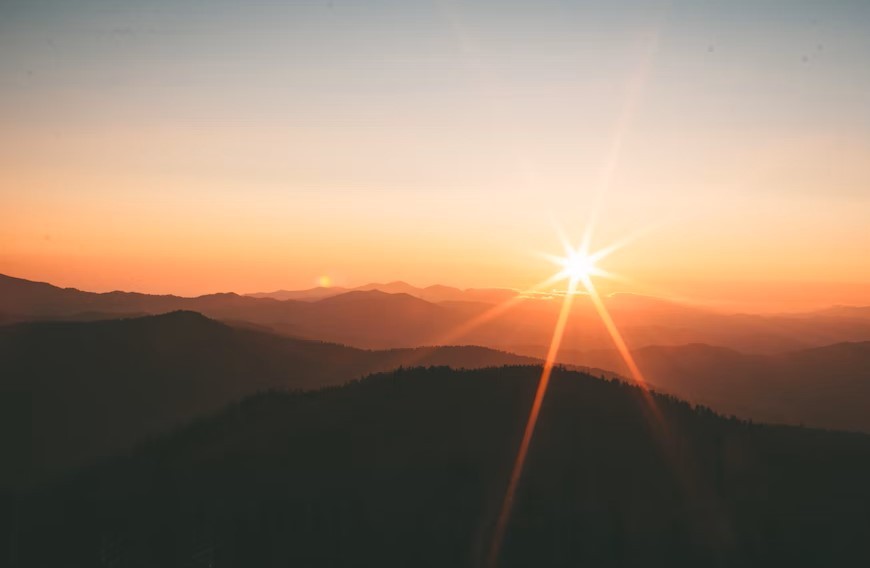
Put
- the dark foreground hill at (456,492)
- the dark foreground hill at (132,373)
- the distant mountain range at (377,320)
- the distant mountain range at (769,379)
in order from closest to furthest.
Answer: the dark foreground hill at (456,492)
the dark foreground hill at (132,373)
the distant mountain range at (769,379)
the distant mountain range at (377,320)

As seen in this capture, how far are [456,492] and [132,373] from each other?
36206mm

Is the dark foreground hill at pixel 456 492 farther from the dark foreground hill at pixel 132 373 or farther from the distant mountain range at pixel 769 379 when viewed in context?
the distant mountain range at pixel 769 379

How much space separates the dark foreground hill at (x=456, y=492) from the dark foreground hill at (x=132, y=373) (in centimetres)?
1578

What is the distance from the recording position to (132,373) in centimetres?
4184


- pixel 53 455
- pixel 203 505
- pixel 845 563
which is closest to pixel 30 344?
pixel 53 455

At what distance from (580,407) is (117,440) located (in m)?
26.9

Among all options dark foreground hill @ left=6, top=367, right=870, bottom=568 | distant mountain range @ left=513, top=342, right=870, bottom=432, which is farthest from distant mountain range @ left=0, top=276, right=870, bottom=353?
dark foreground hill @ left=6, top=367, right=870, bottom=568

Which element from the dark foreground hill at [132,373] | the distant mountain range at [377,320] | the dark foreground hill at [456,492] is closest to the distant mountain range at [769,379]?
the dark foreground hill at [132,373]

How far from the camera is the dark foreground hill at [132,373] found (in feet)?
106

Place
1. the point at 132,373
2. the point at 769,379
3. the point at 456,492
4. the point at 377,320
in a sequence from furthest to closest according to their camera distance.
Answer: the point at 377,320 → the point at 769,379 → the point at 132,373 → the point at 456,492

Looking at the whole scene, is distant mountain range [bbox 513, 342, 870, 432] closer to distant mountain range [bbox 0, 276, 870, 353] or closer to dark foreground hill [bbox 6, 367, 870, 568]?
distant mountain range [bbox 0, 276, 870, 353]

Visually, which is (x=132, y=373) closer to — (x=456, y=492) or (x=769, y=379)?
(x=456, y=492)

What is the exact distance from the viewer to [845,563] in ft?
41.1

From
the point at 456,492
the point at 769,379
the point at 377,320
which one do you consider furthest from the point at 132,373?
the point at 377,320
